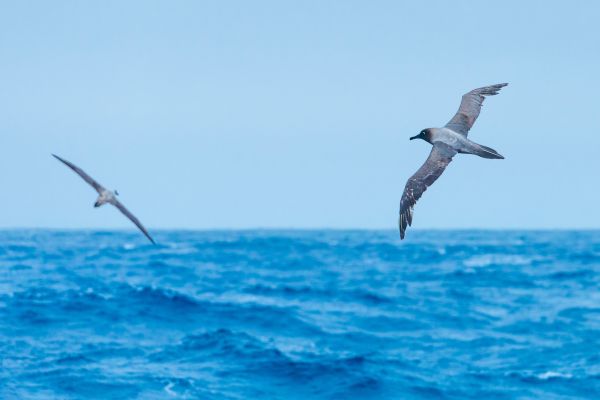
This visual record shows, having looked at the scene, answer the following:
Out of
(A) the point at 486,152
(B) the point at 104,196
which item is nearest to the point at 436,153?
(A) the point at 486,152

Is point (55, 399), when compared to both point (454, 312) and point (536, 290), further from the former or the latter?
point (536, 290)

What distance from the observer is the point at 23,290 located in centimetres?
4078

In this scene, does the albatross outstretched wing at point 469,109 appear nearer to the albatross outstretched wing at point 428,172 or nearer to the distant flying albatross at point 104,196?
the albatross outstretched wing at point 428,172

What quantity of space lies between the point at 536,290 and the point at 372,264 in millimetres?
14892

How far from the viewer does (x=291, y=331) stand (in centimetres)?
3606

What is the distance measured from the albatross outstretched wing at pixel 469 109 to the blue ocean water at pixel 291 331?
15.4m

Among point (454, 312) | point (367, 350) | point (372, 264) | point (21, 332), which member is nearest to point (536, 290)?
point (454, 312)

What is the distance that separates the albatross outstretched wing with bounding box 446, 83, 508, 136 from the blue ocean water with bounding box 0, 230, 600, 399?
1537cm

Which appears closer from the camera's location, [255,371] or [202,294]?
[255,371]

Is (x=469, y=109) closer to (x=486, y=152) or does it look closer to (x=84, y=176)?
(x=486, y=152)

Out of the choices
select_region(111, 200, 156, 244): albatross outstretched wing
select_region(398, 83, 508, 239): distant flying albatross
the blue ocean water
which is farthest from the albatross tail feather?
the blue ocean water

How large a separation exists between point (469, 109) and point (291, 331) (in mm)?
22696

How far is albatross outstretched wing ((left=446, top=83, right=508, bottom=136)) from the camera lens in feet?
46.2

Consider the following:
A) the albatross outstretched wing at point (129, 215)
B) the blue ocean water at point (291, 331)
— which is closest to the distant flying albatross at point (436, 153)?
the albatross outstretched wing at point (129, 215)
